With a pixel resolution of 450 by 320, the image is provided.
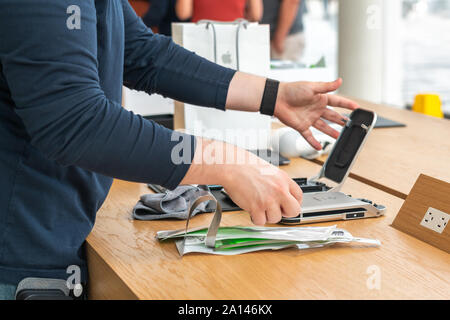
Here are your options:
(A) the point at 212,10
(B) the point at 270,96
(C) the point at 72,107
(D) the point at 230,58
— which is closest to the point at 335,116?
(B) the point at 270,96

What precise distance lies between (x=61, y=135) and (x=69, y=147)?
2 centimetres

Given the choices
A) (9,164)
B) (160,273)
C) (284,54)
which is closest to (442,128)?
(160,273)

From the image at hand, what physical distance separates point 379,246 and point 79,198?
0.56 metres

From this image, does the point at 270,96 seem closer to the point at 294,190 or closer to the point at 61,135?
the point at 294,190

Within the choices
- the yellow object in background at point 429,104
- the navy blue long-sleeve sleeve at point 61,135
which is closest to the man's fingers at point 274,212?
the navy blue long-sleeve sleeve at point 61,135

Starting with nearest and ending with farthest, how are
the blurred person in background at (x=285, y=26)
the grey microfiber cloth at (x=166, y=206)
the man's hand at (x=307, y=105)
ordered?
the grey microfiber cloth at (x=166, y=206), the man's hand at (x=307, y=105), the blurred person in background at (x=285, y=26)

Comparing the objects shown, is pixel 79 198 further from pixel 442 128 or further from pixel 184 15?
pixel 184 15

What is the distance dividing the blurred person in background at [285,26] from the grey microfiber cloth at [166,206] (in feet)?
8.44

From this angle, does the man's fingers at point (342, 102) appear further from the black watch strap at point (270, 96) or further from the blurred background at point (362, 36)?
the blurred background at point (362, 36)

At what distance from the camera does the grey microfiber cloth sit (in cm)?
122

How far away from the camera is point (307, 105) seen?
1369 millimetres

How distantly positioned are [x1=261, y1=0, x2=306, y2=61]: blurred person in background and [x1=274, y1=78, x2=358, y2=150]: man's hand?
94.0 inches

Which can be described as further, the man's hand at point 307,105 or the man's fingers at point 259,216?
the man's hand at point 307,105

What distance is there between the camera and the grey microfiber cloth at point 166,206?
1.22 metres
